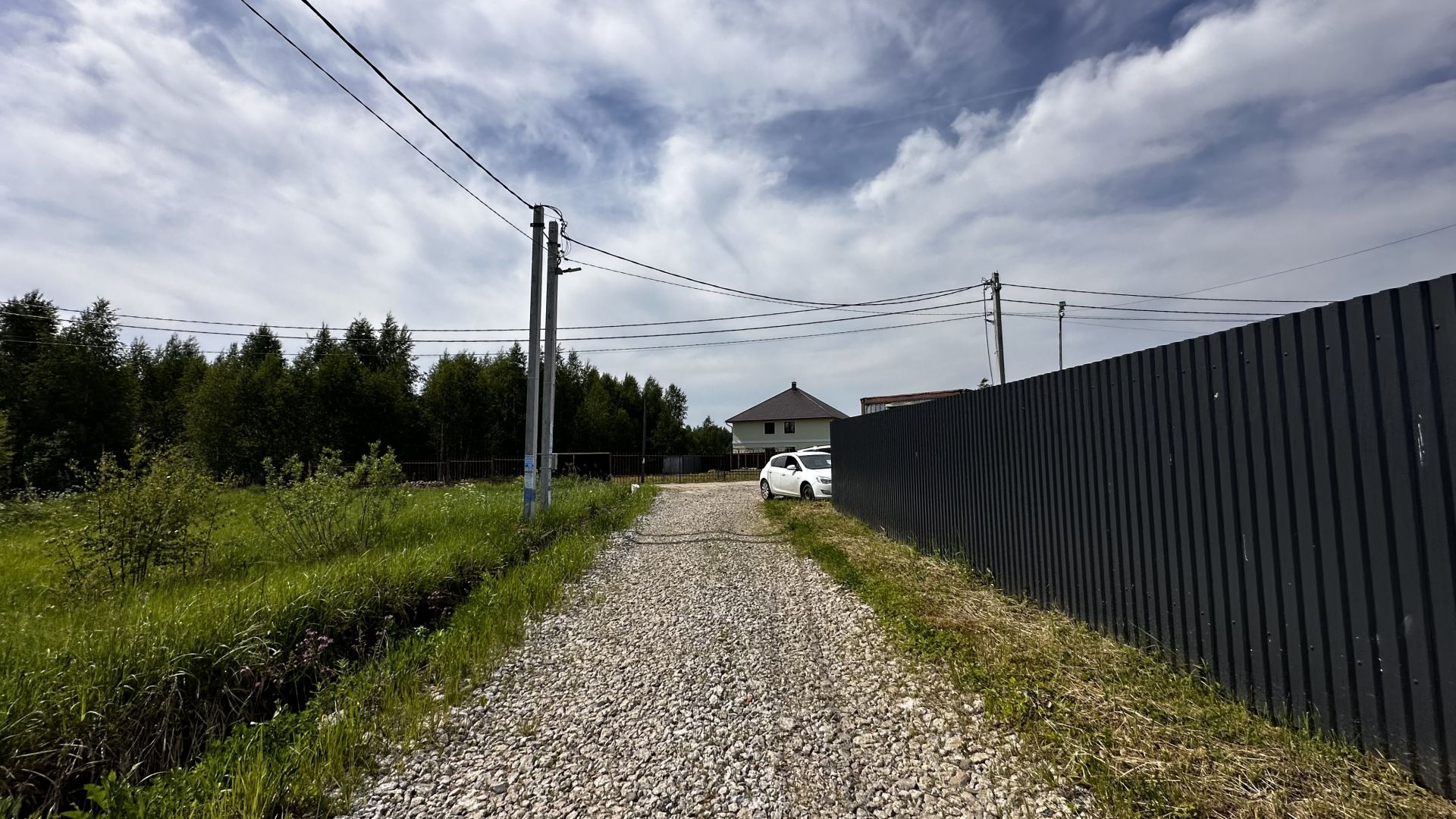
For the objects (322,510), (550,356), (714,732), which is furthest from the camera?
(550,356)

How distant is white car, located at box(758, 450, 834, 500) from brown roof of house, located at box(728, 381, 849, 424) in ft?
84.2

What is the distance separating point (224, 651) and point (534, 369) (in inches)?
252

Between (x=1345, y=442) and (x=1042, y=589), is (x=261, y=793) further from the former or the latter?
(x=1042, y=589)

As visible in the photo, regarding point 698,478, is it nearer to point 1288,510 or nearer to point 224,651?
point 224,651

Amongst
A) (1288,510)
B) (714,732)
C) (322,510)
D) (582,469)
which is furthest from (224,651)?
(582,469)

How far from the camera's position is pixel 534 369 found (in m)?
9.42

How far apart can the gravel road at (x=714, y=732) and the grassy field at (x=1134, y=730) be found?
201 mm

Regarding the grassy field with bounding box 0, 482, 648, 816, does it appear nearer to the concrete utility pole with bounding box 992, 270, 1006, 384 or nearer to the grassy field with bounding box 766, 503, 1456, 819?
the grassy field with bounding box 766, 503, 1456, 819

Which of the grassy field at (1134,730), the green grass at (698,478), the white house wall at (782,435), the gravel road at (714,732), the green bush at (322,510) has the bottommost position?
the gravel road at (714,732)

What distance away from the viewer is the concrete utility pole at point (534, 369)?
356 inches

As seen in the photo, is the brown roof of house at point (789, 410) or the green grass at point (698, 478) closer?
the green grass at point (698, 478)

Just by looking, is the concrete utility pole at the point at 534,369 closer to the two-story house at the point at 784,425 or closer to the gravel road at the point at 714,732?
the gravel road at the point at 714,732

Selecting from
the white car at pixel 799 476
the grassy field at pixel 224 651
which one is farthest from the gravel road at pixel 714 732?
the white car at pixel 799 476

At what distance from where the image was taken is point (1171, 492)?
3.30 m
